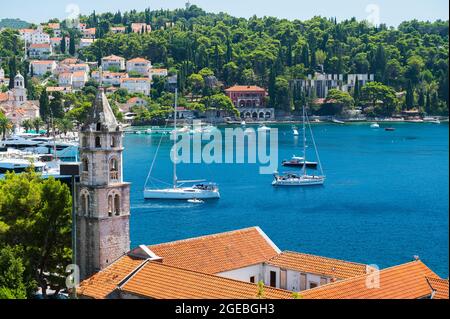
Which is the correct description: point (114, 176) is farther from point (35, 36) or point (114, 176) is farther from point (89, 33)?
point (35, 36)

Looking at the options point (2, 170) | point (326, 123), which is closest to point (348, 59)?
point (326, 123)

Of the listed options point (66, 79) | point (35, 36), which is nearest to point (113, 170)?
point (66, 79)

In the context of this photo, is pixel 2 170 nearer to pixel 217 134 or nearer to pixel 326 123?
pixel 217 134

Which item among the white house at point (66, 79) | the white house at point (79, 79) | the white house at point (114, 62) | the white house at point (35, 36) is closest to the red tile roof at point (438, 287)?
the white house at point (66, 79)

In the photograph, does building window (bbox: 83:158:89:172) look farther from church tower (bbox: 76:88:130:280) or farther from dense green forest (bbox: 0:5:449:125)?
dense green forest (bbox: 0:5:449:125)

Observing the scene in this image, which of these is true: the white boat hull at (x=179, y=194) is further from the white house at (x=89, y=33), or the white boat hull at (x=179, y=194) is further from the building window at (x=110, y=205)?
the white house at (x=89, y=33)
